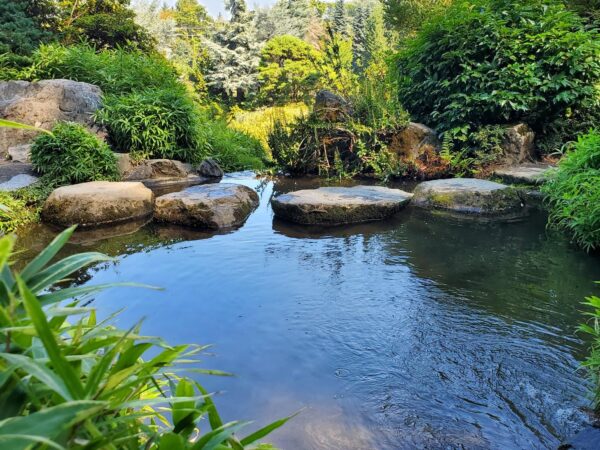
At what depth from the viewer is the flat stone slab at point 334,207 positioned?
18.1 ft

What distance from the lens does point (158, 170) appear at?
8.44 metres

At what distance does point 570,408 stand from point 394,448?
885 mm

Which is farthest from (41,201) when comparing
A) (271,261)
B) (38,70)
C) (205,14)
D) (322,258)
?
(205,14)

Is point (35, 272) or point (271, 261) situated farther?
point (271, 261)

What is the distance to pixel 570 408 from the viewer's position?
212cm

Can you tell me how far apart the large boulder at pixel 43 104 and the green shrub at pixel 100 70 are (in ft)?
2.46

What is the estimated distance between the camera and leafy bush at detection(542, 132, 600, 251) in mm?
4117

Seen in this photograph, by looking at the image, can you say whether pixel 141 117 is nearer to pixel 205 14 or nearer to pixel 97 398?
pixel 97 398

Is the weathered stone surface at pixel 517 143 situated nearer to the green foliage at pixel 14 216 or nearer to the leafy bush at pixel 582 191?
the leafy bush at pixel 582 191

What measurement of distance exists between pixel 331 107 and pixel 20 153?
562 cm

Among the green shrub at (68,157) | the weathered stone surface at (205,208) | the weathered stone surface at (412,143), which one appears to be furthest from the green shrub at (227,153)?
the weathered stone surface at (205,208)

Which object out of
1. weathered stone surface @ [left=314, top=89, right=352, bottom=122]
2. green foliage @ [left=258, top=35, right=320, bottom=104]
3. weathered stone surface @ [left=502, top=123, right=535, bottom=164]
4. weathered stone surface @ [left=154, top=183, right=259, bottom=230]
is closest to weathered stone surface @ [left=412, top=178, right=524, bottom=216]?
weathered stone surface @ [left=502, top=123, right=535, bottom=164]

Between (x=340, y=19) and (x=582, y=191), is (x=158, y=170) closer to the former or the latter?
(x=582, y=191)

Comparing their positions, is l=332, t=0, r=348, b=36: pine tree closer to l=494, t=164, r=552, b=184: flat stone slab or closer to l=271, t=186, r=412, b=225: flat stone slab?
l=494, t=164, r=552, b=184: flat stone slab
